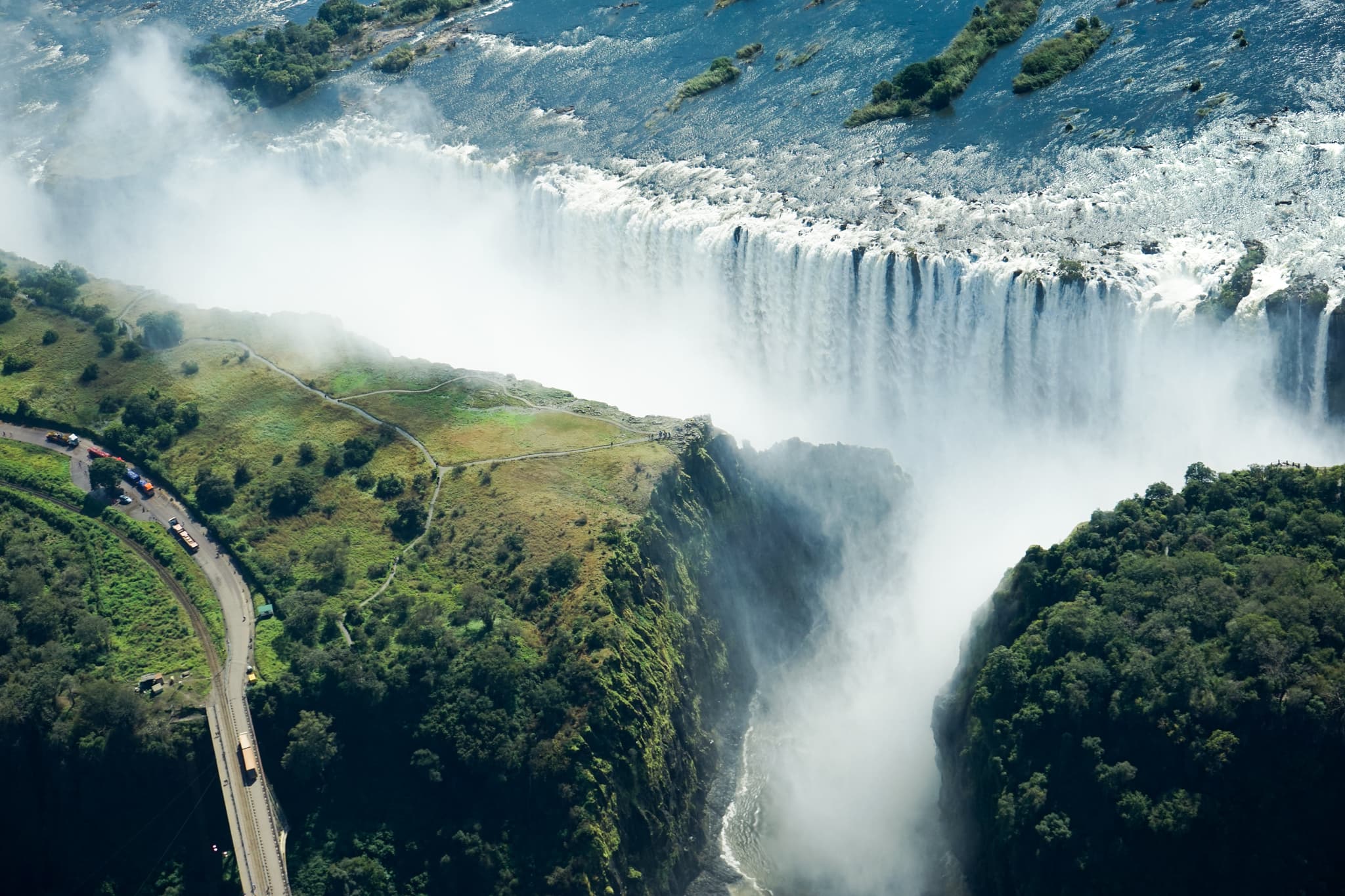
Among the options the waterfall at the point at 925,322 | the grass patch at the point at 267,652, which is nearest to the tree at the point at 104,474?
the grass patch at the point at 267,652

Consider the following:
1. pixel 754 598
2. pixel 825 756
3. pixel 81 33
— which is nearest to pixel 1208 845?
pixel 825 756

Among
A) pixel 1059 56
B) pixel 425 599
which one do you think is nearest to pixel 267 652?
pixel 425 599

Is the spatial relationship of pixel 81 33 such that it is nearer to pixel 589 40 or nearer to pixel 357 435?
pixel 589 40

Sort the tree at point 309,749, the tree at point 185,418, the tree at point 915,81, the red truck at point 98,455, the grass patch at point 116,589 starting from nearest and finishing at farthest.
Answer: the tree at point 309,749, the grass patch at point 116,589, the red truck at point 98,455, the tree at point 185,418, the tree at point 915,81

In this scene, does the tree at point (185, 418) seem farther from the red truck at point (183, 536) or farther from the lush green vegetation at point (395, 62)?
the lush green vegetation at point (395, 62)

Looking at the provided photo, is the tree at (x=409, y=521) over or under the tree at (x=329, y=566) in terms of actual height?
over

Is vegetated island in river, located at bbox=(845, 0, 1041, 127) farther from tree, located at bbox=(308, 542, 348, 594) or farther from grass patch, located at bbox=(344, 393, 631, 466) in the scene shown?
tree, located at bbox=(308, 542, 348, 594)

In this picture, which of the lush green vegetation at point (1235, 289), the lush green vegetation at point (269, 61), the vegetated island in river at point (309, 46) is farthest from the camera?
the vegetated island in river at point (309, 46)

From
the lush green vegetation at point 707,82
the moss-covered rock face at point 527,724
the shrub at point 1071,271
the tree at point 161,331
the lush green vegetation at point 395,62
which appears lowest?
the moss-covered rock face at point 527,724
